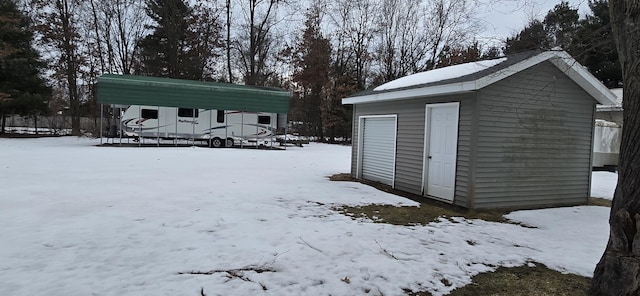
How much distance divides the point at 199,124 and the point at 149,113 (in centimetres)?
245

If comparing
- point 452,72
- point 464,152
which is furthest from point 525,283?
point 452,72

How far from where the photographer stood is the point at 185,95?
1917 centimetres

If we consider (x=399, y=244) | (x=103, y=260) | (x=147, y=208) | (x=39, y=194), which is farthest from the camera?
(x=39, y=194)

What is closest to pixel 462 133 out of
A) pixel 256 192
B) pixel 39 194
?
pixel 256 192

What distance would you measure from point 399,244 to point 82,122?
30654 millimetres

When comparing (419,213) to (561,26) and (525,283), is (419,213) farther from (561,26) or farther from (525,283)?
(561,26)

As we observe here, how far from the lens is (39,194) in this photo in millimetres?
6562

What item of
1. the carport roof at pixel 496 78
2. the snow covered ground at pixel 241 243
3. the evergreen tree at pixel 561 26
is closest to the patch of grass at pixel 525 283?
the snow covered ground at pixel 241 243

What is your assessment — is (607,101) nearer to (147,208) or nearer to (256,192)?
(256,192)

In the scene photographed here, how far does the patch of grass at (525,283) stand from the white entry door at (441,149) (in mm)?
3238

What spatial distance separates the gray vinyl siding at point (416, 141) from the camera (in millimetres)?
6754

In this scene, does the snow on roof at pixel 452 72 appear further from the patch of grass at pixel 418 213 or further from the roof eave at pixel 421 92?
the patch of grass at pixel 418 213

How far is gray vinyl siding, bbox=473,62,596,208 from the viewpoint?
6691 mm

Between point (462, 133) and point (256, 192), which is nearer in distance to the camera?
point (462, 133)
